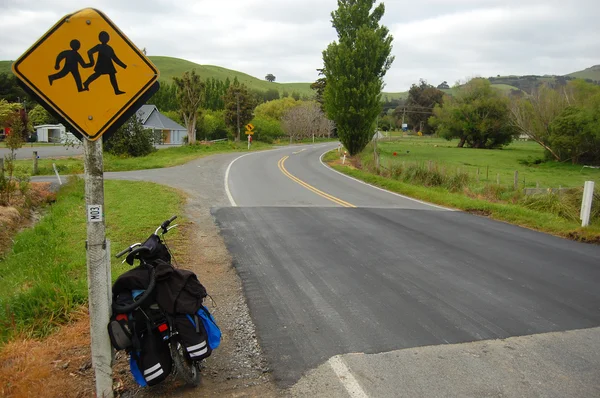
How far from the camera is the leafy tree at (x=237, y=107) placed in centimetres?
6438

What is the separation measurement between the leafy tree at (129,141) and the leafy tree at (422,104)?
92038mm

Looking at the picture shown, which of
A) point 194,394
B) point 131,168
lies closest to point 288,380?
point 194,394

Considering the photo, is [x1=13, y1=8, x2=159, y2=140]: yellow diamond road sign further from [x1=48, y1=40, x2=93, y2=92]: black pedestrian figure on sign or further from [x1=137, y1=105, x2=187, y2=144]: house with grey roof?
[x1=137, y1=105, x2=187, y2=144]: house with grey roof

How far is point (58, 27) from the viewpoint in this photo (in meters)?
3.22

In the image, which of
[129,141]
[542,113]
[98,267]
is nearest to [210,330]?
[98,267]

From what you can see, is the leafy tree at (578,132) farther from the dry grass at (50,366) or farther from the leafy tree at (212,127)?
the dry grass at (50,366)

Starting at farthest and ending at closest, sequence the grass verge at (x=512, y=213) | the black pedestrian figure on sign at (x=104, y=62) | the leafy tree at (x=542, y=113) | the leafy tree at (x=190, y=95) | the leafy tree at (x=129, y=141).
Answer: the leafy tree at (x=542, y=113)
the leafy tree at (x=190, y=95)
the leafy tree at (x=129, y=141)
the grass verge at (x=512, y=213)
the black pedestrian figure on sign at (x=104, y=62)

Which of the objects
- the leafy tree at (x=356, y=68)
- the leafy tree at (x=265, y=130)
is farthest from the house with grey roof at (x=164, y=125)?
the leafy tree at (x=356, y=68)

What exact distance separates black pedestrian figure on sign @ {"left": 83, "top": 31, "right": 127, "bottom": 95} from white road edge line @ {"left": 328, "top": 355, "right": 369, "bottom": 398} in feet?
9.52

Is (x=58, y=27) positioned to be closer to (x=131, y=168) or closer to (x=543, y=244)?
(x=543, y=244)

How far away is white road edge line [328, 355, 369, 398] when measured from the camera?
12.1 feet

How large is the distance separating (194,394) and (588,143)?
180ft

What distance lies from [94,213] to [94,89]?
35.5 inches

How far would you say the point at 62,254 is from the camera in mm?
7871
